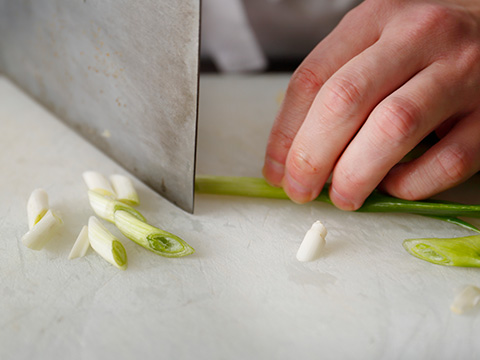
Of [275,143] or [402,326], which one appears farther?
Result: [275,143]

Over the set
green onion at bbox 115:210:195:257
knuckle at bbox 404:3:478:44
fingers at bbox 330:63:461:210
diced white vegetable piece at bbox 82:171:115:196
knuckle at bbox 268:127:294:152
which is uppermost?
knuckle at bbox 404:3:478:44

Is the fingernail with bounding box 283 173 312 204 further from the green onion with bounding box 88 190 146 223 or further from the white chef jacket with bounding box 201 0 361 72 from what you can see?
the white chef jacket with bounding box 201 0 361 72

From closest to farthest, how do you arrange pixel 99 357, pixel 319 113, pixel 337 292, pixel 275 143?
pixel 99 357
pixel 337 292
pixel 319 113
pixel 275 143

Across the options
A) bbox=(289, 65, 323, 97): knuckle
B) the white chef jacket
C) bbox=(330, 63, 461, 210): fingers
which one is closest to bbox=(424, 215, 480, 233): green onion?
bbox=(330, 63, 461, 210): fingers

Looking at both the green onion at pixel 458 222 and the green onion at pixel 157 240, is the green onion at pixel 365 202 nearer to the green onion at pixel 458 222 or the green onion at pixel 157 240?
the green onion at pixel 458 222

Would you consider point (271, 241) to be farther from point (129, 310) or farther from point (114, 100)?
point (114, 100)

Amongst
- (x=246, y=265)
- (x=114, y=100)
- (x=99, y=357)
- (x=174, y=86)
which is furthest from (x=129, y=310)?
(x=114, y=100)
